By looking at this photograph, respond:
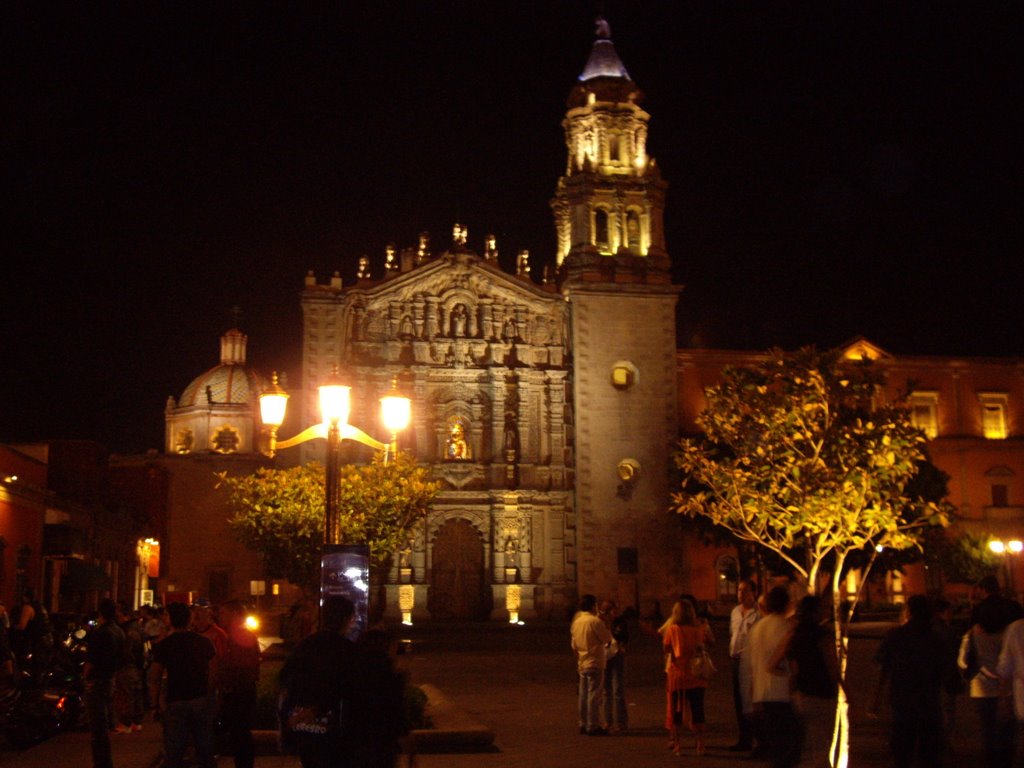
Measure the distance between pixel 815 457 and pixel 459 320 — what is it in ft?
105

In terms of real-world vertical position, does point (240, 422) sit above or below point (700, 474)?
above

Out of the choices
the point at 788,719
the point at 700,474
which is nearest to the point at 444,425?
the point at 700,474

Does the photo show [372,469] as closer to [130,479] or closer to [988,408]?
[130,479]

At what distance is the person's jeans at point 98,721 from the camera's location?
1089cm

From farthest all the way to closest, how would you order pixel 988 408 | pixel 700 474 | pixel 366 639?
pixel 988 408, pixel 700 474, pixel 366 639

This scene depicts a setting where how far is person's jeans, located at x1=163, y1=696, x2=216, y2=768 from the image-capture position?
32.0 feet

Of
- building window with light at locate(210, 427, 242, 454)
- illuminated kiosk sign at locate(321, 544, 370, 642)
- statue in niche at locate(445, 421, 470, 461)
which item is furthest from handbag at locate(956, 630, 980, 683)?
→ building window with light at locate(210, 427, 242, 454)

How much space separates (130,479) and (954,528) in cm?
3352

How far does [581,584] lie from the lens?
45.6m

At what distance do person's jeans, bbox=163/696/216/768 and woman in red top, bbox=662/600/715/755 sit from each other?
220 inches

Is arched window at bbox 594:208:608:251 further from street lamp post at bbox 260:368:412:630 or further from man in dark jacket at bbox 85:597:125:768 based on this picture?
man in dark jacket at bbox 85:597:125:768

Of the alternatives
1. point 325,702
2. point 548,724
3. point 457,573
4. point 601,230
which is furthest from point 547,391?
point 325,702

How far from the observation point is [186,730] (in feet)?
32.3

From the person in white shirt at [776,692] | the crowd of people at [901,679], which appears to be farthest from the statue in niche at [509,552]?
the person in white shirt at [776,692]
